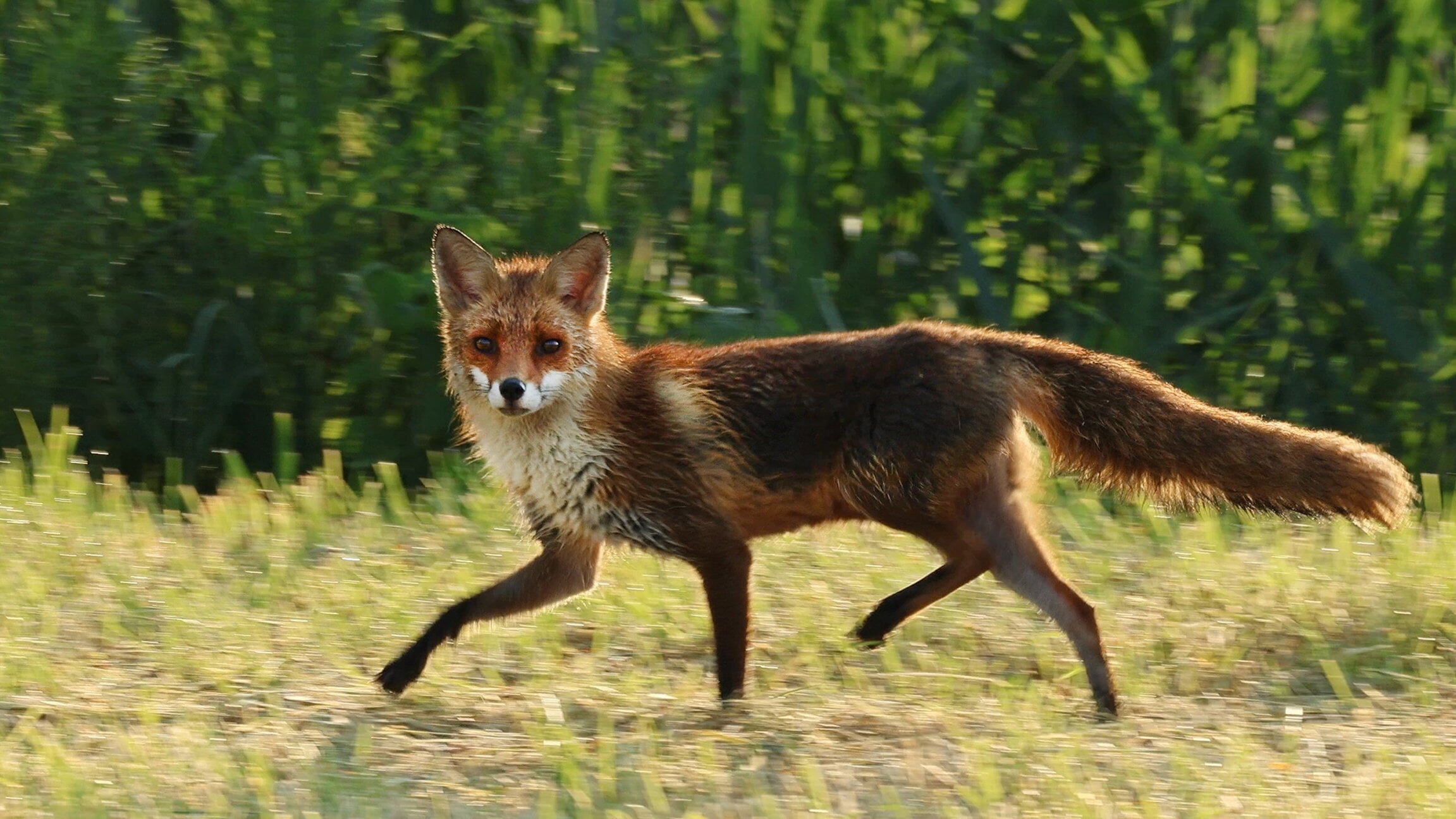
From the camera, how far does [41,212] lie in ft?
25.2

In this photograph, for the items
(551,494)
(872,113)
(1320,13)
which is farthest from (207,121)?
(1320,13)

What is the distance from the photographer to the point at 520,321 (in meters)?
5.10

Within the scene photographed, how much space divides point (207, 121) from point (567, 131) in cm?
158

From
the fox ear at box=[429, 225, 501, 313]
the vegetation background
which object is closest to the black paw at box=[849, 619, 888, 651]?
the vegetation background

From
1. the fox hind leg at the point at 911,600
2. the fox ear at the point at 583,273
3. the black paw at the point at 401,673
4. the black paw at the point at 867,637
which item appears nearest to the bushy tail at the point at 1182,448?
the fox hind leg at the point at 911,600

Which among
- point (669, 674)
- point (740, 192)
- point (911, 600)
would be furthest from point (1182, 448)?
point (740, 192)

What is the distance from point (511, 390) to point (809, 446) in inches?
36.4

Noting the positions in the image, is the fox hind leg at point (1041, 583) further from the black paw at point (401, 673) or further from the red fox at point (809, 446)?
the black paw at point (401, 673)

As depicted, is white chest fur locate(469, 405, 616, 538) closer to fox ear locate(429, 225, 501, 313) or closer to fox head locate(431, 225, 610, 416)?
fox head locate(431, 225, 610, 416)

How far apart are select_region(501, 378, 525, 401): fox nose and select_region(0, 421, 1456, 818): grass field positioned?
0.88 metres

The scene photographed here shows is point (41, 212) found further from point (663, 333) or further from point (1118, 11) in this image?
point (1118, 11)

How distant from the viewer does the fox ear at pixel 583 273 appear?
17.3 feet

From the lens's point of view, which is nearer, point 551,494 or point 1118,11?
point 551,494

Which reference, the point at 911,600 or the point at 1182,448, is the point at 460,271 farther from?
the point at 1182,448
